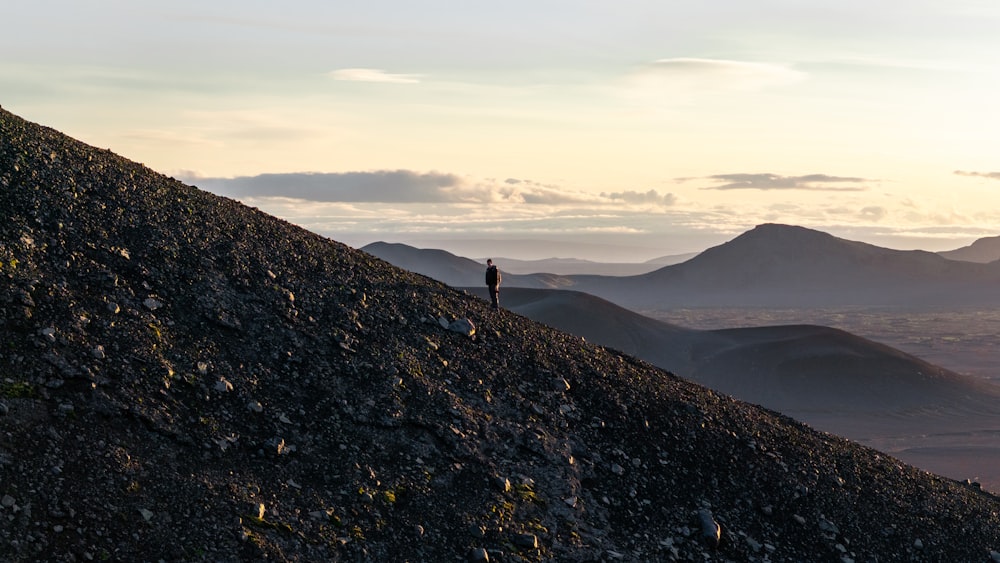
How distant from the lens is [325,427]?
Answer: 16812 mm

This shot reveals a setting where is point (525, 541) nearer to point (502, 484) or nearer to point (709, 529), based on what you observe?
point (502, 484)

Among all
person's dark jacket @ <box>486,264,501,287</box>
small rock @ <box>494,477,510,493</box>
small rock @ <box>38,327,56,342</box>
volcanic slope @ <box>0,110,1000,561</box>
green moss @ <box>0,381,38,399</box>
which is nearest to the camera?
volcanic slope @ <box>0,110,1000,561</box>

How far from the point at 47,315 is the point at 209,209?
344 inches

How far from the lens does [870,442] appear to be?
66250 mm

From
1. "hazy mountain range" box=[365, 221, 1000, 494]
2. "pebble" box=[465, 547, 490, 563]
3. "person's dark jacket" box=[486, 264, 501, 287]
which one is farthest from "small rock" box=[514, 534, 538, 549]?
"hazy mountain range" box=[365, 221, 1000, 494]

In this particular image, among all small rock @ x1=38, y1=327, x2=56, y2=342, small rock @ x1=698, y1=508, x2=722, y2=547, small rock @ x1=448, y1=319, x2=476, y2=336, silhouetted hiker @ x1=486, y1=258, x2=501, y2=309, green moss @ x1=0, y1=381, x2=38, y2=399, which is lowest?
small rock @ x1=698, y1=508, x2=722, y2=547

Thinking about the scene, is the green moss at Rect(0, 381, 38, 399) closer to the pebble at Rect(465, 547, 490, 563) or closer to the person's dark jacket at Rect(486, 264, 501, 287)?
the pebble at Rect(465, 547, 490, 563)

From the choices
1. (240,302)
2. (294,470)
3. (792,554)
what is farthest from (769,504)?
(240,302)

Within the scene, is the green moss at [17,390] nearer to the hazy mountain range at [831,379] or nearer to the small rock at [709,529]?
the small rock at [709,529]

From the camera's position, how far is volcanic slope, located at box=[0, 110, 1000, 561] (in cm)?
1373

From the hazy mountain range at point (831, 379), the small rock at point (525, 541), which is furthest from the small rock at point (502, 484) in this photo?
the hazy mountain range at point (831, 379)

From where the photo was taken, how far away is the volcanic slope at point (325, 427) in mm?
13727

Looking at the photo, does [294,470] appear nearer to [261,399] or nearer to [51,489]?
[261,399]

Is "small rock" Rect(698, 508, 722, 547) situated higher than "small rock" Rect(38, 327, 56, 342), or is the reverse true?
"small rock" Rect(38, 327, 56, 342)
